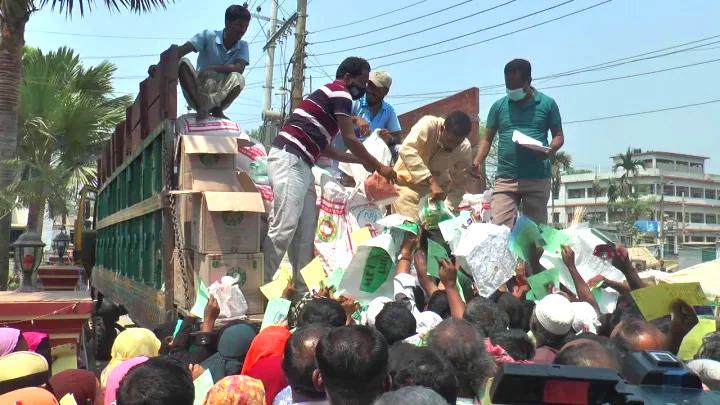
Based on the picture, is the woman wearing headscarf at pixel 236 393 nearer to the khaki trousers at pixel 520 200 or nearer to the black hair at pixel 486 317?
the black hair at pixel 486 317

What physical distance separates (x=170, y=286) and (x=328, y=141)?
140cm

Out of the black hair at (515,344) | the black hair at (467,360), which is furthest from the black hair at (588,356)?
the black hair at (515,344)

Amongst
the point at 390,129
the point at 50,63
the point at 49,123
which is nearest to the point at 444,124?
the point at 390,129

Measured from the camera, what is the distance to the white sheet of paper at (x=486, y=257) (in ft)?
14.0

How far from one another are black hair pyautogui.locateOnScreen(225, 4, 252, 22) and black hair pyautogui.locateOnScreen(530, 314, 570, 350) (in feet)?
10.5

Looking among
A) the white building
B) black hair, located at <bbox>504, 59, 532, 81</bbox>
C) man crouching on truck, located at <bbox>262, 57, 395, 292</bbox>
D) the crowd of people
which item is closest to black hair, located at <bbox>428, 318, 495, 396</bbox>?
the crowd of people

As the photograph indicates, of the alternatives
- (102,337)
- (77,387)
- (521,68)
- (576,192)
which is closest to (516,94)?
(521,68)

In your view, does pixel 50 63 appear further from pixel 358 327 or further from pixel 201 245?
pixel 358 327

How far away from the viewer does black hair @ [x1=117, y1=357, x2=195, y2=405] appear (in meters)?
2.03

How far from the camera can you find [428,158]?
17.5 feet

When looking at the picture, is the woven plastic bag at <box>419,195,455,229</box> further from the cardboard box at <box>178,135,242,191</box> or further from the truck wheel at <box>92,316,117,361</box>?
the truck wheel at <box>92,316,117,361</box>

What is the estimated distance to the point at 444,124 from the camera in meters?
5.17

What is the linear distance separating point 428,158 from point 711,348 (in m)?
2.94

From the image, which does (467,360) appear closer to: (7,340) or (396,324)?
(396,324)
